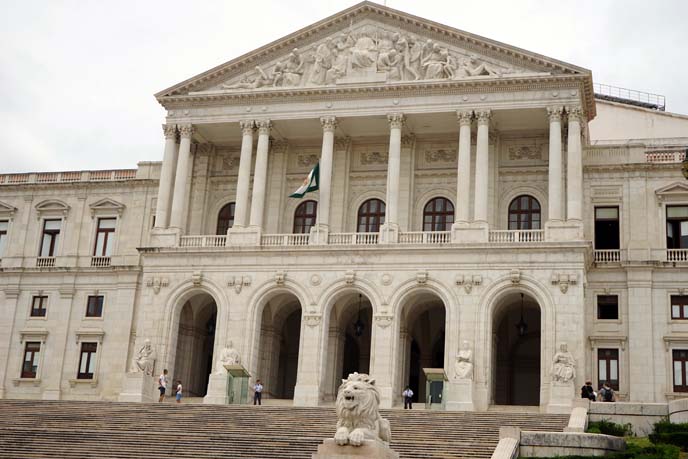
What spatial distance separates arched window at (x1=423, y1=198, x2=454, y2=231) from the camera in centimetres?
5375

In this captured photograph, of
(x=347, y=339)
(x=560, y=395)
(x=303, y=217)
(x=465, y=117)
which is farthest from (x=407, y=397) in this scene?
(x=303, y=217)

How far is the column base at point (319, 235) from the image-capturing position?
166ft

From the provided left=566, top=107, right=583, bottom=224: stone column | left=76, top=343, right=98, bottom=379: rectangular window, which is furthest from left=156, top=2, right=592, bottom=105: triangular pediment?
left=76, top=343, right=98, bottom=379: rectangular window

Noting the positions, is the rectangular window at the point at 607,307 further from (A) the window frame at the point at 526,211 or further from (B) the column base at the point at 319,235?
(B) the column base at the point at 319,235

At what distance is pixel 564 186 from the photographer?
2005 inches

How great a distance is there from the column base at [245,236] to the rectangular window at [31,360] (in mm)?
13867

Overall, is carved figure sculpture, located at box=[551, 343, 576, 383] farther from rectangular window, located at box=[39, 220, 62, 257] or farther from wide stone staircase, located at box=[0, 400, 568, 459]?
rectangular window, located at box=[39, 220, 62, 257]

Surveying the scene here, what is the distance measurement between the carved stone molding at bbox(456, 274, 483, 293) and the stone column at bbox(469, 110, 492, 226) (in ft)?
8.44

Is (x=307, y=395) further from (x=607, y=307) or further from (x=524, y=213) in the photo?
(x=607, y=307)

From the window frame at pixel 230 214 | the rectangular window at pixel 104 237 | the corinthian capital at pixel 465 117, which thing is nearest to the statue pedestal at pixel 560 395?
the corinthian capital at pixel 465 117

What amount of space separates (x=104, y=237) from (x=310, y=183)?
48.6ft

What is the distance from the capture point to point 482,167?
50.0 meters

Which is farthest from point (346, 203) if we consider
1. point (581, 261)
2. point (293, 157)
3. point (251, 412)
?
point (251, 412)

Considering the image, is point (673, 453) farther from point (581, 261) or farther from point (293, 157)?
point (293, 157)
